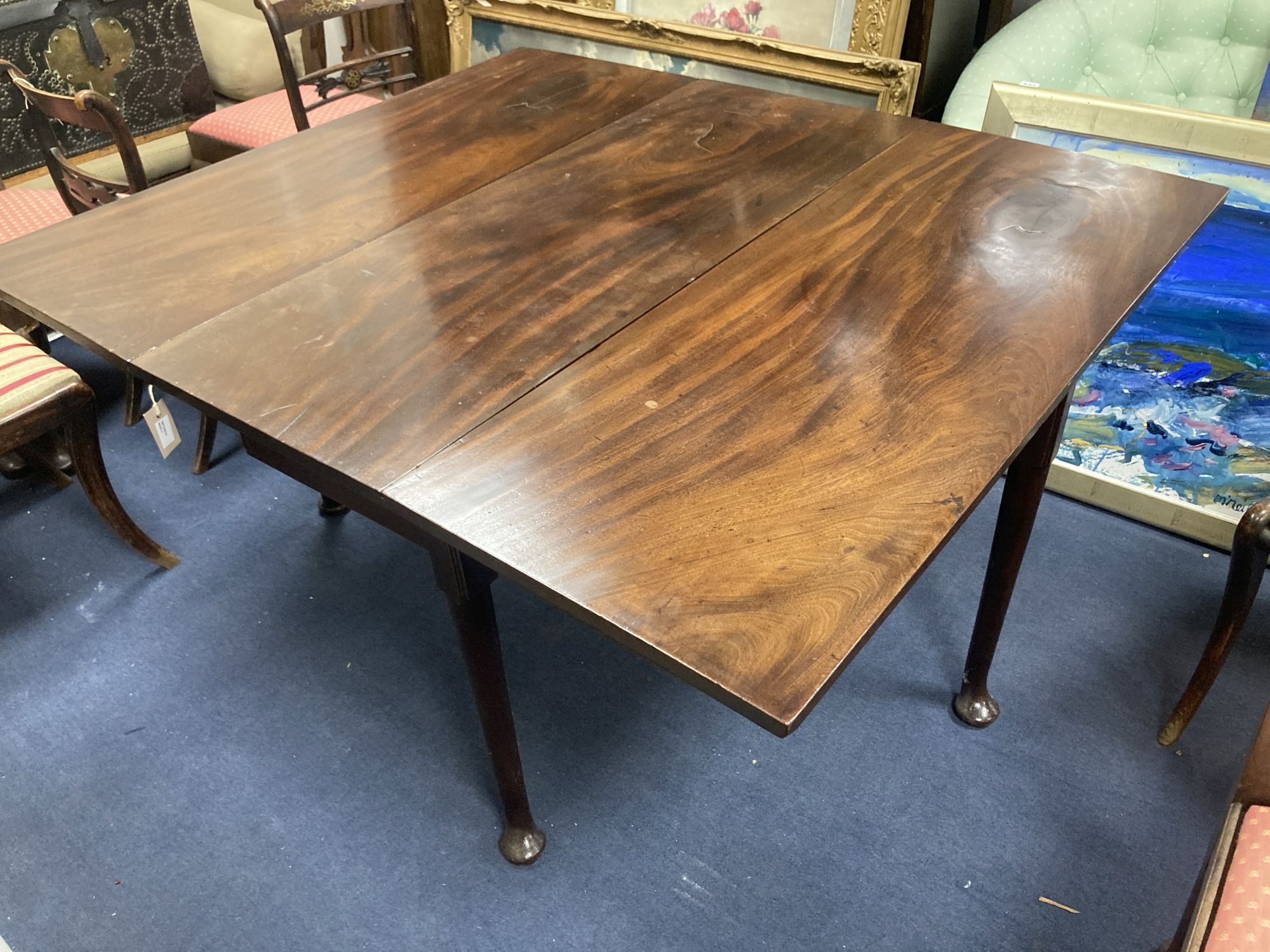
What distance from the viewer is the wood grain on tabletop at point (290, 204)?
3.75 feet

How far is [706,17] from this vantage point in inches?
95.4

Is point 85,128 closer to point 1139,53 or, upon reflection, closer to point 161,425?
point 161,425

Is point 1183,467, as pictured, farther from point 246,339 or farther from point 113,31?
point 113,31

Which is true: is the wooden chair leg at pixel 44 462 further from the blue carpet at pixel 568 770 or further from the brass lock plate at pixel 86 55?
the brass lock plate at pixel 86 55

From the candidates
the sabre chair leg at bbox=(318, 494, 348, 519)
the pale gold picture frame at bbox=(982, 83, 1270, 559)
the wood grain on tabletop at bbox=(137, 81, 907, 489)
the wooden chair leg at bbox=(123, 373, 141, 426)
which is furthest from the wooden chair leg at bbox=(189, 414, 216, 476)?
the pale gold picture frame at bbox=(982, 83, 1270, 559)

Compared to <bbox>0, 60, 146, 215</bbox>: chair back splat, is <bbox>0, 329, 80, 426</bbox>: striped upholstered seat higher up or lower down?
lower down

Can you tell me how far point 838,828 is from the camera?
142cm

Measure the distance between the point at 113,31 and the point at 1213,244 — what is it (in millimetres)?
2858

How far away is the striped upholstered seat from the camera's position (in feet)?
5.19

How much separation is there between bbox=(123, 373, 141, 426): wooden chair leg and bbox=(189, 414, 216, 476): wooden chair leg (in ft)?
0.66

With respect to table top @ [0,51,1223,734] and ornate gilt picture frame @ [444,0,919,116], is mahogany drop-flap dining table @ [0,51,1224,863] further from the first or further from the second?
ornate gilt picture frame @ [444,0,919,116]

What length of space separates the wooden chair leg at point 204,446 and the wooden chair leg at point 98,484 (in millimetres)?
250

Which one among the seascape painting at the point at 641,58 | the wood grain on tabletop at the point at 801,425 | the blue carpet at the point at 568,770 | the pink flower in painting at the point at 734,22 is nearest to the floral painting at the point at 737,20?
the pink flower in painting at the point at 734,22

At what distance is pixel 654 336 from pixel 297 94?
1451 millimetres
